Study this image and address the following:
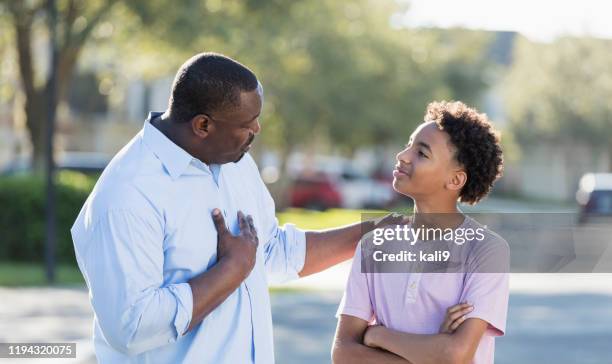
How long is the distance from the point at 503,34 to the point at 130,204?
66.1 meters

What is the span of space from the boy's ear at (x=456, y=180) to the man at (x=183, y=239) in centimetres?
60

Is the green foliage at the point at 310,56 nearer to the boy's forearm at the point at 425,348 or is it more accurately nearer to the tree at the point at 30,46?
the tree at the point at 30,46

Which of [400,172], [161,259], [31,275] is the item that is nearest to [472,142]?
[400,172]

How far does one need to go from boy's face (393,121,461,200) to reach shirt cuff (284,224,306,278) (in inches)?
22.6

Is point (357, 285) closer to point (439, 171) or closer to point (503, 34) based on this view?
point (439, 171)

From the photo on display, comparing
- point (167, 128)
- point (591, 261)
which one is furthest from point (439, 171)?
point (591, 261)

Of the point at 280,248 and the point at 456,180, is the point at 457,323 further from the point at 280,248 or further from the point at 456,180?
the point at 280,248

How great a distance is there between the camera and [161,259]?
9.80 ft

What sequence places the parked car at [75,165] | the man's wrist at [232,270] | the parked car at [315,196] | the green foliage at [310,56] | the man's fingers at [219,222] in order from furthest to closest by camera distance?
the parked car at [315,196] < the parked car at [75,165] < the green foliage at [310,56] < the man's fingers at [219,222] < the man's wrist at [232,270]

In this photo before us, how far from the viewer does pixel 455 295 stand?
319 cm

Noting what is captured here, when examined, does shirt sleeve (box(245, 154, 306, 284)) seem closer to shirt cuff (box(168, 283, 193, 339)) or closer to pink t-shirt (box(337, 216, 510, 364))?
pink t-shirt (box(337, 216, 510, 364))

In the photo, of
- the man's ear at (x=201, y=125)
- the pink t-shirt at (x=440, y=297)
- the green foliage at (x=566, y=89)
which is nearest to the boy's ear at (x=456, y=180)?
the pink t-shirt at (x=440, y=297)

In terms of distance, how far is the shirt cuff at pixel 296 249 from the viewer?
3.76 meters

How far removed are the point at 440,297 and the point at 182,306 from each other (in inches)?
30.1
